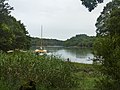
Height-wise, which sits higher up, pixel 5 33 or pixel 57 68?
pixel 5 33

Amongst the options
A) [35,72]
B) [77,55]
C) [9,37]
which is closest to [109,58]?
[35,72]

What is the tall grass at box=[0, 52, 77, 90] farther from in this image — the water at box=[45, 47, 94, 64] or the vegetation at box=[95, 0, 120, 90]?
the vegetation at box=[95, 0, 120, 90]

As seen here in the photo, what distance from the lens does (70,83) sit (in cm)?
1688

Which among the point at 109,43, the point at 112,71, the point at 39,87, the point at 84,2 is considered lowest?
the point at 39,87

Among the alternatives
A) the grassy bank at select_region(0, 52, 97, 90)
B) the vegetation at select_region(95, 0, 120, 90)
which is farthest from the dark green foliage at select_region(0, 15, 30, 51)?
the vegetation at select_region(95, 0, 120, 90)

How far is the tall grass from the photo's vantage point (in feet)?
51.4

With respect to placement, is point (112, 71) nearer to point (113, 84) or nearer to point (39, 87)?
point (113, 84)

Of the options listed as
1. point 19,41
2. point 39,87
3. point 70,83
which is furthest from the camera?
point 19,41

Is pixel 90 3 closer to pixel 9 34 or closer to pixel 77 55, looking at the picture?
pixel 9 34

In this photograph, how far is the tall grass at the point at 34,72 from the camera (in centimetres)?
1566

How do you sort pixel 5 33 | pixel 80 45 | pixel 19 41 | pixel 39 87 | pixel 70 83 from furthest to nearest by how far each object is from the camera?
pixel 80 45, pixel 19 41, pixel 5 33, pixel 70 83, pixel 39 87

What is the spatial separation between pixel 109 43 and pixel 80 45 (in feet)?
339

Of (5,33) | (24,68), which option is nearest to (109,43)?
(24,68)

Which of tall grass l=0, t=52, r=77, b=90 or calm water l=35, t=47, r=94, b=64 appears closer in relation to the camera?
tall grass l=0, t=52, r=77, b=90
